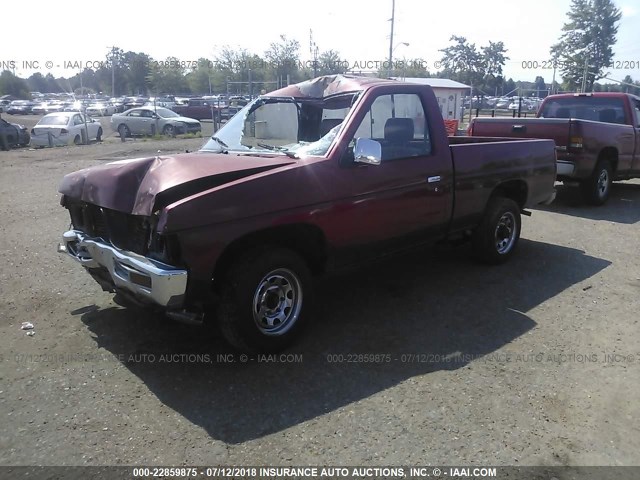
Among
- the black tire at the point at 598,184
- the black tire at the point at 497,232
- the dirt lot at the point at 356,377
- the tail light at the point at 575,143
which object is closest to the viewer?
the dirt lot at the point at 356,377

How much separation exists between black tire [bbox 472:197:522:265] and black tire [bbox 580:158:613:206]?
155 inches

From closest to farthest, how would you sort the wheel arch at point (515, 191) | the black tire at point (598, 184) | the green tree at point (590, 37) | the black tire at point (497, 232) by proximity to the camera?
the black tire at point (497, 232) → the wheel arch at point (515, 191) → the black tire at point (598, 184) → the green tree at point (590, 37)

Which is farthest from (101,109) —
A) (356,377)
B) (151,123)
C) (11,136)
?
(356,377)

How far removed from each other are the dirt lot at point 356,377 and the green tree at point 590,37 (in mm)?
48624

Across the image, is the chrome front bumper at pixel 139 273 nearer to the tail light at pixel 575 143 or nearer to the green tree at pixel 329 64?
the tail light at pixel 575 143

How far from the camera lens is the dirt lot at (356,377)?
2.84 meters

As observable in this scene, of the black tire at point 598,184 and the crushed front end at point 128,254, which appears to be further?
the black tire at point 598,184

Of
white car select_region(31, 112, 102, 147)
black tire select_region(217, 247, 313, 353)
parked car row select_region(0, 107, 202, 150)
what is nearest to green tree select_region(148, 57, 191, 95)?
parked car row select_region(0, 107, 202, 150)

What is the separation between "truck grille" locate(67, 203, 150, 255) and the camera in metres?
3.46

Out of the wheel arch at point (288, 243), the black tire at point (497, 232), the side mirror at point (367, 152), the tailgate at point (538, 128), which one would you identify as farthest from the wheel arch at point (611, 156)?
the wheel arch at point (288, 243)

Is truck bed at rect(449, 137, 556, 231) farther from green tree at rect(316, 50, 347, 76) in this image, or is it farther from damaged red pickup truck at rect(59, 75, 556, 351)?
green tree at rect(316, 50, 347, 76)

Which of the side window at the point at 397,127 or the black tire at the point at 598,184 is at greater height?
the side window at the point at 397,127

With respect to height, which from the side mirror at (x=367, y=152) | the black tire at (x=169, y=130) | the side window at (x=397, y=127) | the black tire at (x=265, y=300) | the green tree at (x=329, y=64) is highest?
the green tree at (x=329, y=64)

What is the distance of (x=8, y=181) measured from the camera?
11086 millimetres
